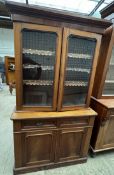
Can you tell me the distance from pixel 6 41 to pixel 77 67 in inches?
235

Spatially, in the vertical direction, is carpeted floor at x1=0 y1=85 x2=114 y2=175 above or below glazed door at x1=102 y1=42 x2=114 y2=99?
below

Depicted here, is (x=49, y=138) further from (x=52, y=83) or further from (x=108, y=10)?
(x=108, y=10)

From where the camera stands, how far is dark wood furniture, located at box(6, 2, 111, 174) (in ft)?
4.61

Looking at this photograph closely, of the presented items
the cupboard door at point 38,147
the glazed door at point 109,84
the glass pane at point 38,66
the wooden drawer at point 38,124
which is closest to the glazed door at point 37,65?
the glass pane at point 38,66

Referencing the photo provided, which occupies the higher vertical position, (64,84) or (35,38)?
(35,38)

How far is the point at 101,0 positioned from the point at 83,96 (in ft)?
9.23

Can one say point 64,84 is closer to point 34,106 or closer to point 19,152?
point 34,106

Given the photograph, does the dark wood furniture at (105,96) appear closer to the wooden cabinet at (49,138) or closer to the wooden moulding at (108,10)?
the wooden moulding at (108,10)

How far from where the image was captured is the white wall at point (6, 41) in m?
6.46

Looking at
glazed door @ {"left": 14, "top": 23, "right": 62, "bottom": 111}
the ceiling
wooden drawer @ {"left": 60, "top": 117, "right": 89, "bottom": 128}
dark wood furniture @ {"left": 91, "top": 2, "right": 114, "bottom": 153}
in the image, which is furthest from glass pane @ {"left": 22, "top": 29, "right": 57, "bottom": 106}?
the ceiling

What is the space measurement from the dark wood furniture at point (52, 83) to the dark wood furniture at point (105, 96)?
8.9 inches

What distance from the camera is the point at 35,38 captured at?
57.3 inches

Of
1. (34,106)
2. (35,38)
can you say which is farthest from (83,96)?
(35,38)

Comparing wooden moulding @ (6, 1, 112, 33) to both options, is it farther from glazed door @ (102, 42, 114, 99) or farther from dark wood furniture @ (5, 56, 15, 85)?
dark wood furniture @ (5, 56, 15, 85)
